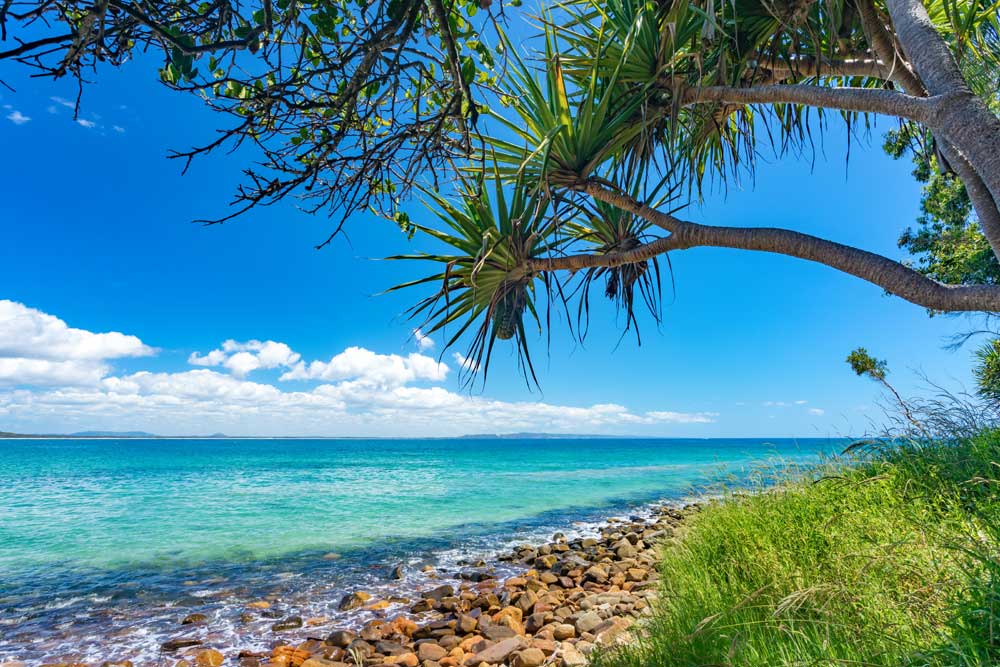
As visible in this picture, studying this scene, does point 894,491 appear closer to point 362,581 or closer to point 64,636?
point 362,581

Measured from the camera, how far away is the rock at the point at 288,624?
549cm

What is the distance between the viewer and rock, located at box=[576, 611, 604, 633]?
463cm

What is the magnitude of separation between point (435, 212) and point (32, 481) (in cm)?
3265

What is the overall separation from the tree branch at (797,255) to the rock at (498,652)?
3221mm

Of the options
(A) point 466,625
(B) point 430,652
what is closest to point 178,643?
(B) point 430,652

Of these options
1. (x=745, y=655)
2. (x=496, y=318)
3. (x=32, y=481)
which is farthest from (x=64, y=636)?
(x=32, y=481)

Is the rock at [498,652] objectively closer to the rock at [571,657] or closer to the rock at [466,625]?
the rock at [571,657]

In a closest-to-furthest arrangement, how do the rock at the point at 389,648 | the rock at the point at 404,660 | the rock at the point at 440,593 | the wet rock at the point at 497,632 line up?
1. the rock at the point at 404,660
2. the rock at the point at 389,648
3. the wet rock at the point at 497,632
4. the rock at the point at 440,593

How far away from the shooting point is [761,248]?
104 inches

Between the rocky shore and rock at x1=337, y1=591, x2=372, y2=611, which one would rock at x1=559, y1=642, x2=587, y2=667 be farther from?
rock at x1=337, y1=591, x2=372, y2=611

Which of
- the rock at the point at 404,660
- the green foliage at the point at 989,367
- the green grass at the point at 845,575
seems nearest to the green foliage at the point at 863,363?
the green foliage at the point at 989,367

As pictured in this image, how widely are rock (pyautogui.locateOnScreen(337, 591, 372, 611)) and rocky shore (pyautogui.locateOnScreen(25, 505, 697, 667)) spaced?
0.05 feet

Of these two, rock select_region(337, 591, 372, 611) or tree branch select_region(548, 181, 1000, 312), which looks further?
rock select_region(337, 591, 372, 611)

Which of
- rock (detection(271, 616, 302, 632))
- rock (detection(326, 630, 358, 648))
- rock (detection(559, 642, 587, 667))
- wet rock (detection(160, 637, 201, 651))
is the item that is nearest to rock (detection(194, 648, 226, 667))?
wet rock (detection(160, 637, 201, 651))
